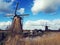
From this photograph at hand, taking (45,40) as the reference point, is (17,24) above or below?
above

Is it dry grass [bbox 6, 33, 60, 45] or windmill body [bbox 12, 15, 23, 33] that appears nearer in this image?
dry grass [bbox 6, 33, 60, 45]

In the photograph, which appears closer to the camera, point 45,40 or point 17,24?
point 45,40

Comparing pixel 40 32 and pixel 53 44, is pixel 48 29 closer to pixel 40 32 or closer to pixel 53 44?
pixel 40 32

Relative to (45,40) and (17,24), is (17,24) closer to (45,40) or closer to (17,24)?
(17,24)

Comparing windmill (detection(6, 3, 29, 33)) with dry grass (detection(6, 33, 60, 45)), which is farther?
windmill (detection(6, 3, 29, 33))

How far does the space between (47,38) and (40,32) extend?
3.02 ft

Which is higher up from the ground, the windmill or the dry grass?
the windmill

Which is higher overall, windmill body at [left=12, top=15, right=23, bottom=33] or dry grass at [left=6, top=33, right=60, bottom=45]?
windmill body at [left=12, top=15, right=23, bottom=33]

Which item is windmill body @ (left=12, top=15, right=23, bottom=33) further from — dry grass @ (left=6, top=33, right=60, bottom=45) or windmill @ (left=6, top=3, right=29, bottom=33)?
dry grass @ (left=6, top=33, right=60, bottom=45)

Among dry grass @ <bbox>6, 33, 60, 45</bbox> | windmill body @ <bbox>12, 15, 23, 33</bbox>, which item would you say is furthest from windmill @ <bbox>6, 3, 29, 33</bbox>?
dry grass @ <bbox>6, 33, 60, 45</bbox>

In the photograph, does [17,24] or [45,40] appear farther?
[17,24]

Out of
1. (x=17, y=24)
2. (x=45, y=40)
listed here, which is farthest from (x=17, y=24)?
(x=45, y=40)

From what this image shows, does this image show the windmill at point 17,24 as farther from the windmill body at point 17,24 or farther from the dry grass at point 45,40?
the dry grass at point 45,40

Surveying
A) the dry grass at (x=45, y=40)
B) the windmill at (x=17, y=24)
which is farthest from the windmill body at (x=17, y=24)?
the dry grass at (x=45, y=40)
